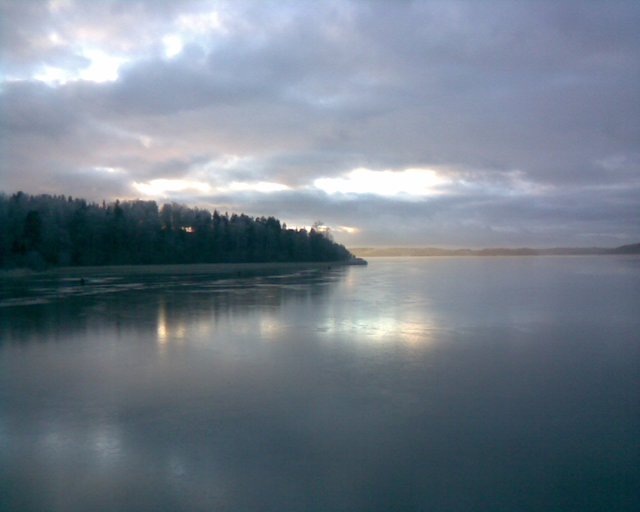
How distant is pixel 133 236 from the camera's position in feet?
202

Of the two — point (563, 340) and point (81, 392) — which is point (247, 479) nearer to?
point (81, 392)

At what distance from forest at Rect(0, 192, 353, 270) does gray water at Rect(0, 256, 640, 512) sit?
129 ft

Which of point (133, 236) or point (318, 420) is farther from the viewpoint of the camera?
point (133, 236)

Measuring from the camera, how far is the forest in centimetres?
4553

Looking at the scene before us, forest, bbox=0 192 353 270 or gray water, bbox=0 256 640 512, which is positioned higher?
forest, bbox=0 192 353 270

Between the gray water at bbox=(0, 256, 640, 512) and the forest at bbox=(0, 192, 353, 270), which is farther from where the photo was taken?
the forest at bbox=(0, 192, 353, 270)

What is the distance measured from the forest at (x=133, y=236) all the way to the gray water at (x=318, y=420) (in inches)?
1547

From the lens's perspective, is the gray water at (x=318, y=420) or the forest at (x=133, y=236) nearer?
the gray water at (x=318, y=420)

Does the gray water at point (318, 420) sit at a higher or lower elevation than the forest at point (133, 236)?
lower

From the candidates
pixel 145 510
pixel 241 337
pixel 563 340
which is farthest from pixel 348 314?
pixel 145 510

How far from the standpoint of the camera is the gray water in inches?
140

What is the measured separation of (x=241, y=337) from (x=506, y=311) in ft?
29.8

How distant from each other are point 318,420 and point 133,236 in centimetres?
6221

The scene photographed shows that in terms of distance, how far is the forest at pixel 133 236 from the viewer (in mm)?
45531
